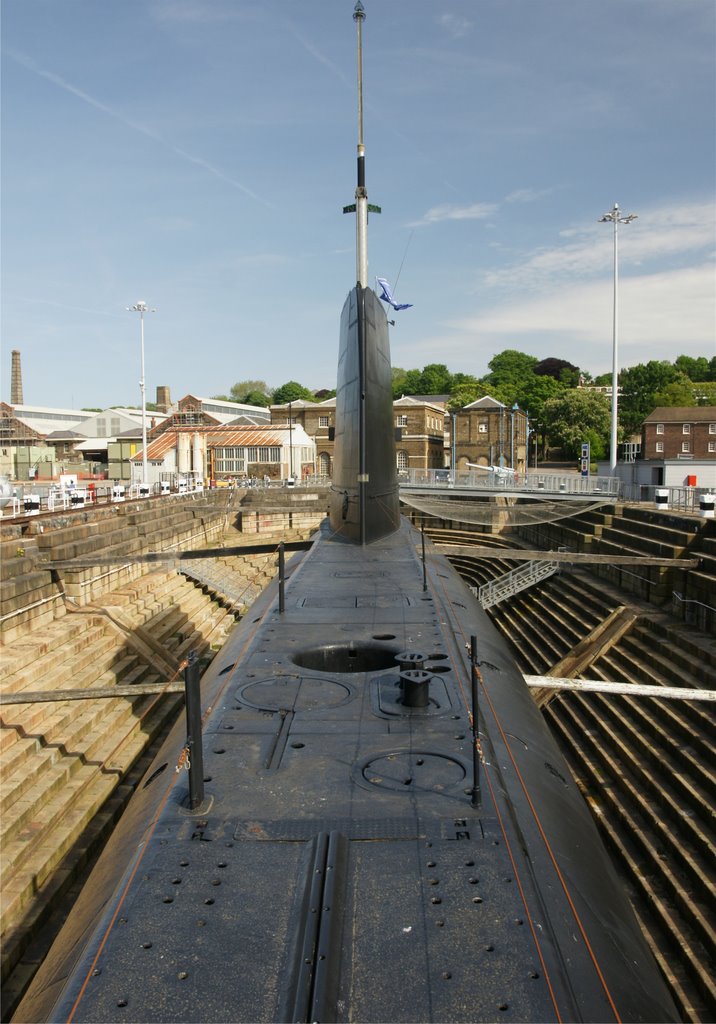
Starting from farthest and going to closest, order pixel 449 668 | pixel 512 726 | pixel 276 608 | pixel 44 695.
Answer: pixel 276 608 < pixel 44 695 < pixel 449 668 < pixel 512 726

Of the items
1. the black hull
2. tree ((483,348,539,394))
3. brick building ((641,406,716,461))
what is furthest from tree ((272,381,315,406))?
the black hull

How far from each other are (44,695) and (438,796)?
6.61 meters

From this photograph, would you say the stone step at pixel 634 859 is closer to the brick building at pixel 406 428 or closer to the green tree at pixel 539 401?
the brick building at pixel 406 428

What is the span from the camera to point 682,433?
207ft

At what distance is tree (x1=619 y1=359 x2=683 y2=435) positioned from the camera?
310ft

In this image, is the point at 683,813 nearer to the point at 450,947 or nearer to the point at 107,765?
the point at 450,947

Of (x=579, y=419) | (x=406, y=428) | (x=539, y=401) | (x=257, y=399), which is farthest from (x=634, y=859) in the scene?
(x=257, y=399)

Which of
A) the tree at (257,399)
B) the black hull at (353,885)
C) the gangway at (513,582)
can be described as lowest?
the gangway at (513,582)

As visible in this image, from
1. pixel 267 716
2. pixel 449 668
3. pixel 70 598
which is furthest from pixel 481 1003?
pixel 70 598

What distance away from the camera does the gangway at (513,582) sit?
2767 cm

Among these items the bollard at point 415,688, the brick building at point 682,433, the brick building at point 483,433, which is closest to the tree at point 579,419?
the brick building at point 483,433

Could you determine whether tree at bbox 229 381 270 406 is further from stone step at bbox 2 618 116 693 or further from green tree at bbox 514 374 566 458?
stone step at bbox 2 618 116 693

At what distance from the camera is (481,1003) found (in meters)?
3.58

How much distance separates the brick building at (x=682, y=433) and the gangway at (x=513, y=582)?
1536 inches
